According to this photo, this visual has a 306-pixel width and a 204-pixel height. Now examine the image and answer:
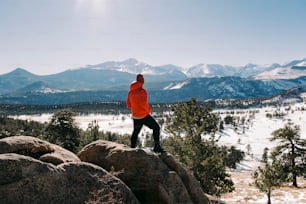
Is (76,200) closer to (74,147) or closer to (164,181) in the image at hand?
(164,181)

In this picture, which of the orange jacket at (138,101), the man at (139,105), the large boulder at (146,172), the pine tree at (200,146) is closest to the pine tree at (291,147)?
the pine tree at (200,146)

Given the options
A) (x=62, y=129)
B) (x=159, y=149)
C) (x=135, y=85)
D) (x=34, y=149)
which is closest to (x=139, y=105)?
(x=135, y=85)

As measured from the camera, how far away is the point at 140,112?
15.5 metres

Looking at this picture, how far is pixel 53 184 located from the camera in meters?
10.9

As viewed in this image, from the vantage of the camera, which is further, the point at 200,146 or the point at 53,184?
the point at 200,146

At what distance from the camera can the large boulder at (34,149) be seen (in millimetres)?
12766

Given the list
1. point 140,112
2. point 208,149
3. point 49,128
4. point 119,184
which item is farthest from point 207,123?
point 49,128

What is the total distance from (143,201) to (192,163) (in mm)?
18950

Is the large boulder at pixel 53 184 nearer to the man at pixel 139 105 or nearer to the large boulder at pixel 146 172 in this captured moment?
the large boulder at pixel 146 172

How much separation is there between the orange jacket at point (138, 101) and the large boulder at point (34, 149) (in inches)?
145

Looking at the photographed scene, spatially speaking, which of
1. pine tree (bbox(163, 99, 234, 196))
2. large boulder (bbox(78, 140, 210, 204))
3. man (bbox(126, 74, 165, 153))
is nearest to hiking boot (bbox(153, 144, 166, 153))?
large boulder (bbox(78, 140, 210, 204))

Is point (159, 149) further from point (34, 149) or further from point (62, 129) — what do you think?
point (62, 129)

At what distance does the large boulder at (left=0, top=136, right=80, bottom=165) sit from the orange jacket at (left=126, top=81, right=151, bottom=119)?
145 inches

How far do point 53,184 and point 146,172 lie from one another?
15.2 feet
